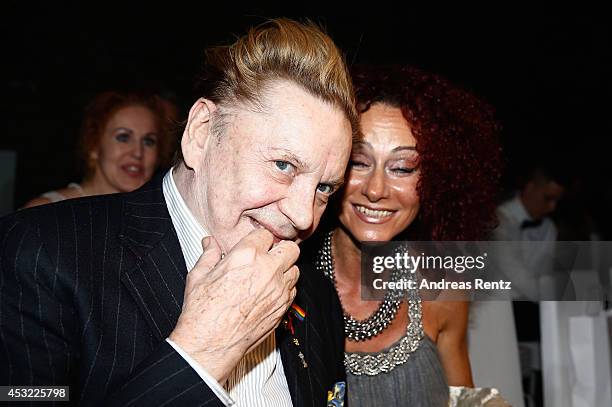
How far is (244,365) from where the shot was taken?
1.37 m

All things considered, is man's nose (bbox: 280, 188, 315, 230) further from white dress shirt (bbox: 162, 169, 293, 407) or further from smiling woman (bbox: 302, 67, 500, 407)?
smiling woman (bbox: 302, 67, 500, 407)

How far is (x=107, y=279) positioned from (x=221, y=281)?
232mm

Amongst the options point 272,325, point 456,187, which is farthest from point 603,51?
point 272,325

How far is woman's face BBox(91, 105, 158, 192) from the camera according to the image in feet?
10.5

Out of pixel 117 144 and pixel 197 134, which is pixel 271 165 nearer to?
pixel 197 134

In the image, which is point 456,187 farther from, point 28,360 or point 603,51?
point 603,51

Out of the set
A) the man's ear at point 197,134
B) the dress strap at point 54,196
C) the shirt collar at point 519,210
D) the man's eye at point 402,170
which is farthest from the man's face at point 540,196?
the man's ear at point 197,134

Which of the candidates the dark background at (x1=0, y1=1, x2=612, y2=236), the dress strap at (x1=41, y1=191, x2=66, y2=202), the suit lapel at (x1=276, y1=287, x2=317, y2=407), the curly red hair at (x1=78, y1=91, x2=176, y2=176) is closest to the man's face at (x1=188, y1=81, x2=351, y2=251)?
the suit lapel at (x1=276, y1=287, x2=317, y2=407)

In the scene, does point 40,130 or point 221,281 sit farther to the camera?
point 40,130

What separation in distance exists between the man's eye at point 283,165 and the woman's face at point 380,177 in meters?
0.62

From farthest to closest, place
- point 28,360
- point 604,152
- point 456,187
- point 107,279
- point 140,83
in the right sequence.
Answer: point 604,152, point 140,83, point 456,187, point 107,279, point 28,360

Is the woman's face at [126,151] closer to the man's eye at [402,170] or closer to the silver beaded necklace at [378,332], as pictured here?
the silver beaded necklace at [378,332]

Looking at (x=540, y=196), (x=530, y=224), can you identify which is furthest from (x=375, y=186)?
(x=540, y=196)

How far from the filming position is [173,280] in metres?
1.29
